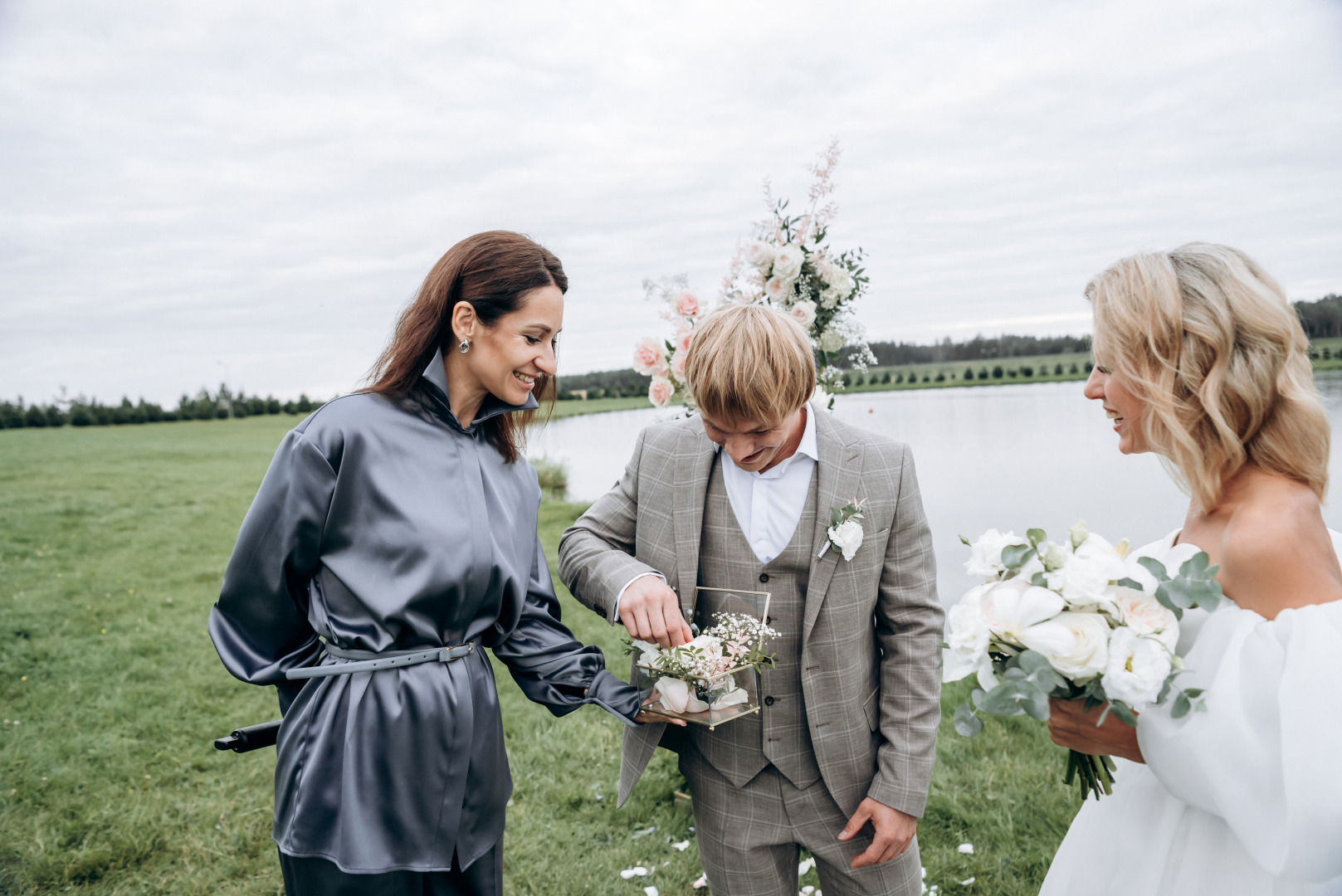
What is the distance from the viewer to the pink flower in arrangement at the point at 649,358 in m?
4.34

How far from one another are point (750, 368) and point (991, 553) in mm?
850

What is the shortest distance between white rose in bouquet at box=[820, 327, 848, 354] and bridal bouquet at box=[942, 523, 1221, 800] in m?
2.45

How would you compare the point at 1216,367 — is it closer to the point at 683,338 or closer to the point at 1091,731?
the point at 1091,731

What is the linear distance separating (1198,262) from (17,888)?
20.1 feet

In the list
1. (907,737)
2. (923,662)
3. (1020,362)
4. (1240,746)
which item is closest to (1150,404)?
(1240,746)

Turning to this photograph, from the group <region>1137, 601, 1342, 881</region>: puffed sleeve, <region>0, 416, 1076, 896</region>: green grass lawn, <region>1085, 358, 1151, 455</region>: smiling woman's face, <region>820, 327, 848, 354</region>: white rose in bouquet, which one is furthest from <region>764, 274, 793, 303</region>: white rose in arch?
<region>0, 416, 1076, 896</region>: green grass lawn

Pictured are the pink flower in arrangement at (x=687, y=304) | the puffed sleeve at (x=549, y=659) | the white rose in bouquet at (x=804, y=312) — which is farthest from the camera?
the pink flower in arrangement at (x=687, y=304)

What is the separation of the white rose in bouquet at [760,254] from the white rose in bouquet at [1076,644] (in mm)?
2808

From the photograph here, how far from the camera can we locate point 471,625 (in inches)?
100

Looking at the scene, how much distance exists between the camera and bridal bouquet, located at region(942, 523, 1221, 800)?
69.7 inches

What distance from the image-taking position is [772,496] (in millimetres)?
2631

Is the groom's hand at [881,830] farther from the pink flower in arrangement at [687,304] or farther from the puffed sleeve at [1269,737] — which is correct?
the pink flower in arrangement at [687,304]

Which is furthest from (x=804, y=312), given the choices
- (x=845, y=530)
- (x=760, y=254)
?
(x=845, y=530)

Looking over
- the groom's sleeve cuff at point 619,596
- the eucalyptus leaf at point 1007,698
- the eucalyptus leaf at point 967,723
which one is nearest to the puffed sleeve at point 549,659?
the groom's sleeve cuff at point 619,596
